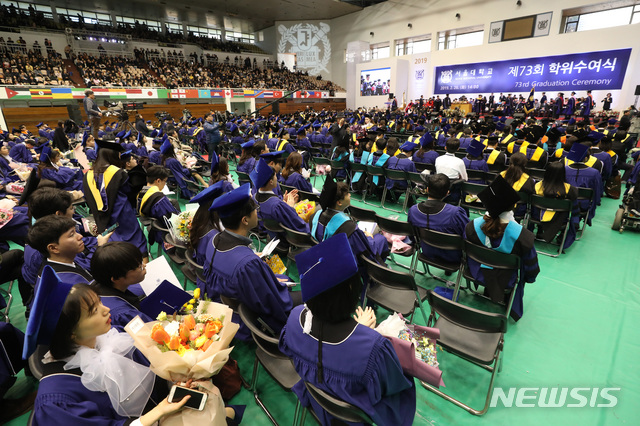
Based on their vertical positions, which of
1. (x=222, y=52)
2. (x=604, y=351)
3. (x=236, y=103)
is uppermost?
(x=222, y=52)

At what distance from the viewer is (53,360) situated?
4.27 feet

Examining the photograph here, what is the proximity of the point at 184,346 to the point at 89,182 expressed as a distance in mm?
2854

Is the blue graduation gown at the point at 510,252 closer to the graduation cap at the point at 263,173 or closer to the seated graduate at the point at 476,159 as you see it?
the graduation cap at the point at 263,173

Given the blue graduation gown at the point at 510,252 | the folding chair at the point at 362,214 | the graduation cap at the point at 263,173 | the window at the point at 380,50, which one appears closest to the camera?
the blue graduation gown at the point at 510,252

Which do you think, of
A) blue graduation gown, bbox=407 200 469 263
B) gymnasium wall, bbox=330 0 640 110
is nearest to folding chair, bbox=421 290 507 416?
blue graduation gown, bbox=407 200 469 263

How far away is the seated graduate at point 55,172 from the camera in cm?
537

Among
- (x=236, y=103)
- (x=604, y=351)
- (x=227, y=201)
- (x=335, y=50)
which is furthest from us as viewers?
(x=335, y=50)

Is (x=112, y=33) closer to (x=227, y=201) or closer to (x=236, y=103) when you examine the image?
(x=236, y=103)

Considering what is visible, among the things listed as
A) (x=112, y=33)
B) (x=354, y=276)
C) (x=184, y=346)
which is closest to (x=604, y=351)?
(x=354, y=276)

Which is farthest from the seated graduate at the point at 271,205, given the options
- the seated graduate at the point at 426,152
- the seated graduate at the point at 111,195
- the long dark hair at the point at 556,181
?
the seated graduate at the point at 426,152

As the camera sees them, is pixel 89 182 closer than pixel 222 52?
Yes

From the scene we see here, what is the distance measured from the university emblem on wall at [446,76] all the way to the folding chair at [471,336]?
83.7ft

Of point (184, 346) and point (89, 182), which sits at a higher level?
point (89, 182)

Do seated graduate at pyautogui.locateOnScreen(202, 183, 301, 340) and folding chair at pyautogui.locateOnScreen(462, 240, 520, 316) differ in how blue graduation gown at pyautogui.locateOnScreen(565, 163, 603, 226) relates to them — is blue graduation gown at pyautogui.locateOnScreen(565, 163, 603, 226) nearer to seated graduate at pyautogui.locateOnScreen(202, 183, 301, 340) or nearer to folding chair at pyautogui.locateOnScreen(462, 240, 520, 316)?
folding chair at pyautogui.locateOnScreen(462, 240, 520, 316)
